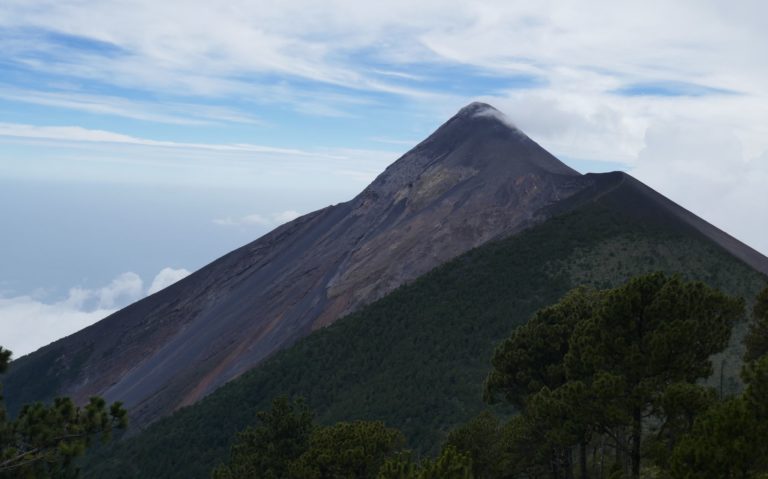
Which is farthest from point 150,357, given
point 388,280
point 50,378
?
point 388,280

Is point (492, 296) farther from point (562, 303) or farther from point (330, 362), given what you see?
point (562, 303)

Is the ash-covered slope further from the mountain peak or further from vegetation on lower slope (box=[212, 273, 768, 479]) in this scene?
vegetation on lower slope (box=[212, 273, 768, 479])

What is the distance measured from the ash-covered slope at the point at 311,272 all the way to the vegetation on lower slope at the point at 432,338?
956cm

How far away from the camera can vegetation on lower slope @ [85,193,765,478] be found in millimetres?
52656

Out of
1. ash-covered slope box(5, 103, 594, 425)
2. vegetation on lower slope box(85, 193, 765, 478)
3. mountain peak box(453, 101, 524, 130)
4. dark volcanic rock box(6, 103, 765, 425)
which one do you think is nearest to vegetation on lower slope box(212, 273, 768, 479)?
vegetation on lower slope box(85, 193, 765, 478)

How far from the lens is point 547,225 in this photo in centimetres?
7006

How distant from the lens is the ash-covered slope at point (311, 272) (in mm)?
79875

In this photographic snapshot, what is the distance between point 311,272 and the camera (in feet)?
305

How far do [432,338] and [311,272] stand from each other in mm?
37422

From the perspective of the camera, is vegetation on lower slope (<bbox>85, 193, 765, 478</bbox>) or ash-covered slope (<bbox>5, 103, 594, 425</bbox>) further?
ash-covered slope (<bbox>5, 103, 594, 425</bbox>)

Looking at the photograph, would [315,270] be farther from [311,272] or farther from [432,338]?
[432,338]

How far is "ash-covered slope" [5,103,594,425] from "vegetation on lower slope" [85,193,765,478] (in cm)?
956

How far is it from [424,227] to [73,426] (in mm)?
73885

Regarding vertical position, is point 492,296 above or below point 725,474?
above
